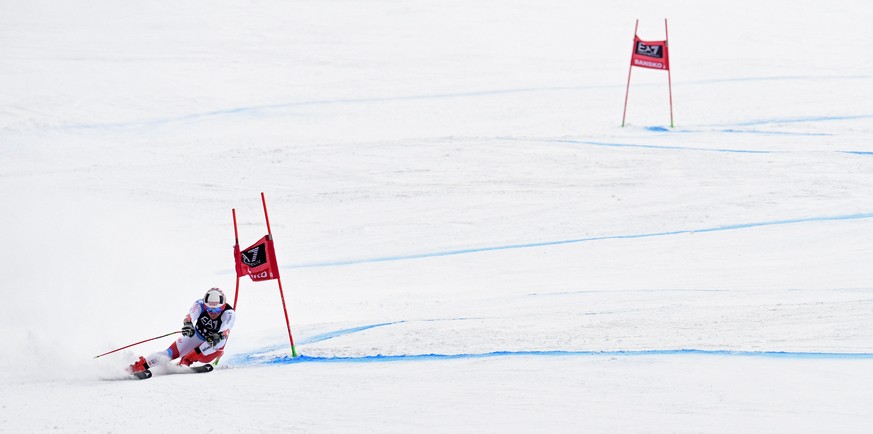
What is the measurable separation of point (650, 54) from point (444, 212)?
4.87 meters

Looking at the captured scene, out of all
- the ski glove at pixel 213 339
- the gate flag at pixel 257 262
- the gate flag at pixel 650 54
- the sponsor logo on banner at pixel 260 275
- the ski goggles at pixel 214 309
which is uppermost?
the gate flag at pixel 650 54

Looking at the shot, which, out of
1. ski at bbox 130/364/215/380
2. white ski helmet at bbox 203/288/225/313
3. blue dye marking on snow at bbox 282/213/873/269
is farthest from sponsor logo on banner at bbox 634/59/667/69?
ski at bbox 130/364/215/380

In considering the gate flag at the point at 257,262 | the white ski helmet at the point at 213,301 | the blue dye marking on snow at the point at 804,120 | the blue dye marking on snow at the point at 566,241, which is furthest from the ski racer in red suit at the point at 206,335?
the blue dye marking on snow at the point at 804,120

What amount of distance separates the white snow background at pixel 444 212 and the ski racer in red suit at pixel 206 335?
7.9 inches

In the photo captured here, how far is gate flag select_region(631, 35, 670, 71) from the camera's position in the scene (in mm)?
14920

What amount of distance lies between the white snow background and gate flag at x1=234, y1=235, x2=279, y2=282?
63cm

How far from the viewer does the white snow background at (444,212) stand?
6664 millimetres

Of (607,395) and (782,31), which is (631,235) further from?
(782,31)

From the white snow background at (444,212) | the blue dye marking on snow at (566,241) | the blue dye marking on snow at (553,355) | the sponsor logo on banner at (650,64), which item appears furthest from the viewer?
the sponsor logo on banner at (650,64)

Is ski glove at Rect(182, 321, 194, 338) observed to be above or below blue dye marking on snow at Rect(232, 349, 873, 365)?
above

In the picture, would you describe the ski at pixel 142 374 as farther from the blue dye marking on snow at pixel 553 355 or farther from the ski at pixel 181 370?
the blue dye marking on snow at pixel 553 355

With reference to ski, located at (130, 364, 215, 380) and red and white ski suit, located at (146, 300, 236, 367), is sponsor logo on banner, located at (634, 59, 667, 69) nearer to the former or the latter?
red and white ski suit, located at (146, 300, 236, 367)

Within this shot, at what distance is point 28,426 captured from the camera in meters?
6.24

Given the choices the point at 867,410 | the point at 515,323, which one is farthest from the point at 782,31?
the point at 867,410
